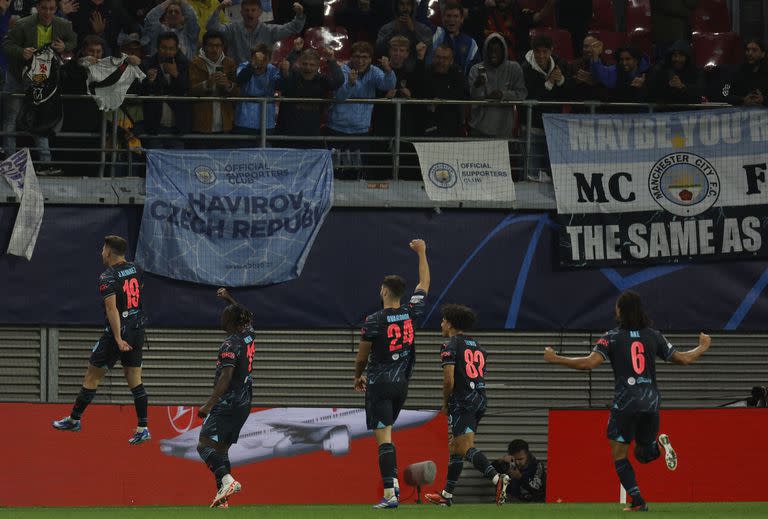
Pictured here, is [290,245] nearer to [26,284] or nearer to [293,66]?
[293,66]

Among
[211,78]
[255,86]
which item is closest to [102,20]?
[211,78]

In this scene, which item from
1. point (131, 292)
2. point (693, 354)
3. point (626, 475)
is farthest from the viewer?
point (131, 292)

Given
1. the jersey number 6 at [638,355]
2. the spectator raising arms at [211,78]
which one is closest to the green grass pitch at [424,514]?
the jersey number 6 at [638,355]

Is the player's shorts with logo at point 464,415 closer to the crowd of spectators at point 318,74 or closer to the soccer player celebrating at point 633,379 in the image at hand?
the soccer player celebrating at point 633,379

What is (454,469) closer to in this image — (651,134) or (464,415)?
(464,415)

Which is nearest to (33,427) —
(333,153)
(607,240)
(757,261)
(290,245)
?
(290,245)

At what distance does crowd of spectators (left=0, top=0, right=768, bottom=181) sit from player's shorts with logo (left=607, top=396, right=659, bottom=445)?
301 inches

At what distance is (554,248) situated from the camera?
19.1 m

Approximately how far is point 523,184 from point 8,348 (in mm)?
7529

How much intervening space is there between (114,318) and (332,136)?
5.19 m

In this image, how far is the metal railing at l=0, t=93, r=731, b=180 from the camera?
18016mm

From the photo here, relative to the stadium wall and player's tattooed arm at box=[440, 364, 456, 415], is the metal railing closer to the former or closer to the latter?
the stadium wall

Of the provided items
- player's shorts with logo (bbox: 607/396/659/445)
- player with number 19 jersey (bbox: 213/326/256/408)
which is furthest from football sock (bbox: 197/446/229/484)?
player's shorts with logo (bbox: 607/396/659/445)

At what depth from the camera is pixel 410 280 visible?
61.7 feet
